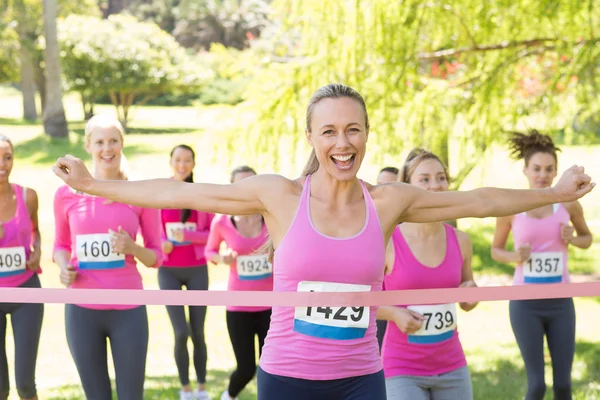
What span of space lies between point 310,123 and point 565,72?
600 centimetres

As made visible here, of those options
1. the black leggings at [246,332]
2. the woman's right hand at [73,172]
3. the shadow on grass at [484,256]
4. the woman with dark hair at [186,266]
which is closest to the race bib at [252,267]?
the black leggings at [246,332]

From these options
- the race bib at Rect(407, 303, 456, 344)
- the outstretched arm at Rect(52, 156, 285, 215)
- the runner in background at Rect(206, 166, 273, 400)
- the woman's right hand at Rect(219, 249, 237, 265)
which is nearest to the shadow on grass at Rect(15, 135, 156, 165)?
the runner in background at Rect(206, 166, 273, 400)

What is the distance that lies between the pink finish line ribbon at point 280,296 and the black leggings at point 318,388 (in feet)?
0.84

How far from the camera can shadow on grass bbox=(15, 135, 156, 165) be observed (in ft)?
68.0

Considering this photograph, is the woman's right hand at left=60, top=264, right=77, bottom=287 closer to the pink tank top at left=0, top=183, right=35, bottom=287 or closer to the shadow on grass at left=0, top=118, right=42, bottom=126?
the pink tank top at left=0, top=183, right=35, bottom=287

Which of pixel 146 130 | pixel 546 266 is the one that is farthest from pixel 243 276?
pixel 146 130

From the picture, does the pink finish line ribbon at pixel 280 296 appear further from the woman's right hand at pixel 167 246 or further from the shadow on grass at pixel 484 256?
the shadow on grass at pixel 484 256

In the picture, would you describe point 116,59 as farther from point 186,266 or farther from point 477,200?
point 477,200

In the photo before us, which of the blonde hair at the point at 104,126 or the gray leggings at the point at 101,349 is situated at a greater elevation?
the blonde hair at the point at 104,126

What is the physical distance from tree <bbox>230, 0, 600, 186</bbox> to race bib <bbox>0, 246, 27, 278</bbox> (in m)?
4.64

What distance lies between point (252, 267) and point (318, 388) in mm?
3078

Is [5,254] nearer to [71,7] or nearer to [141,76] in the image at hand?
[141,76]

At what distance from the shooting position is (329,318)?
9.87 feet

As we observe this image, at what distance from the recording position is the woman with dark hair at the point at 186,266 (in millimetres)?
6605
